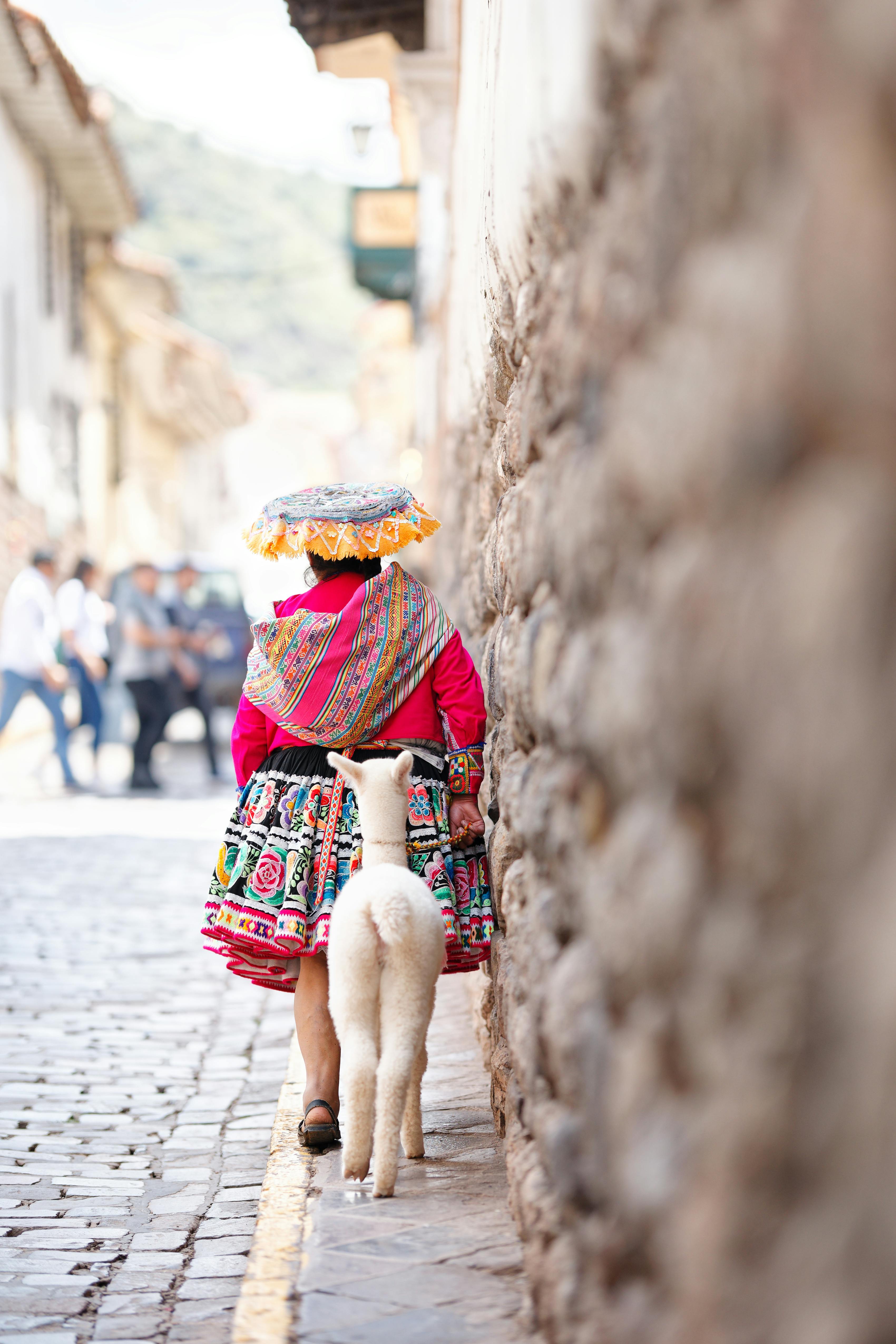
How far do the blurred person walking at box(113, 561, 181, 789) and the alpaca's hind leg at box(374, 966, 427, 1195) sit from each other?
922cm

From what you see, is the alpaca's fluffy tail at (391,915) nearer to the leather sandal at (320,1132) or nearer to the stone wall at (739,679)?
the leather sandal at (320,1132)

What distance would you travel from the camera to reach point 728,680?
1.72m

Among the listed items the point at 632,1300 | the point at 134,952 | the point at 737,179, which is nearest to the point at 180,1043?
the point at 134,952

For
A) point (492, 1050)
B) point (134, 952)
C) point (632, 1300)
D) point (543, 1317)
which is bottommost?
point (134, 952)

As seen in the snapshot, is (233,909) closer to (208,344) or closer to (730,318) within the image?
(730,318)

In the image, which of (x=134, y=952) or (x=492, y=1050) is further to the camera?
(x=134, y=952)

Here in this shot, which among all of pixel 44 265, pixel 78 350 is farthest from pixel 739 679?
pixel 78 350

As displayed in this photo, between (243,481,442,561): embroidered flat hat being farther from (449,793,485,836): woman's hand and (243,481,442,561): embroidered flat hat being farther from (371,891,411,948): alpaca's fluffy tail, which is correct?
(371,891,411,948): alpaca's fluffy tail

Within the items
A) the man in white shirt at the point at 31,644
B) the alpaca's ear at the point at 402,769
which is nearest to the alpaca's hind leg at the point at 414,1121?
the alpaca's ear at the point at 402,769

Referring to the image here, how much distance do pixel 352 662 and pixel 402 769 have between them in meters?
0.46

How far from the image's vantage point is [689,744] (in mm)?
1802

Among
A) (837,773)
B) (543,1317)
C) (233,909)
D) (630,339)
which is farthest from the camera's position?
(233,909)

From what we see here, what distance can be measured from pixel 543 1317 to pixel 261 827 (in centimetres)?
165

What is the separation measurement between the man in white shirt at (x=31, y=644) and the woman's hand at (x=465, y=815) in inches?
326
